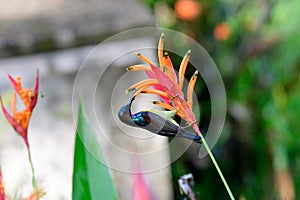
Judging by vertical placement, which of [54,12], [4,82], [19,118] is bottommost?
[19,118]

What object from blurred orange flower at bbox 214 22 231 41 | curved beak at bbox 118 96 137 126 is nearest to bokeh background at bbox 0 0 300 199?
blurred orange flower at bbox 214 22 231 41

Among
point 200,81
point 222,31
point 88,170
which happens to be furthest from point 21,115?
point 222,31

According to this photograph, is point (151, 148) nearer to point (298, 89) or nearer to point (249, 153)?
point (249, 153)

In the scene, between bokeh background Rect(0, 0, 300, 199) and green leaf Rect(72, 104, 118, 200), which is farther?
bokeh background Rect(0, 0, 300, 199)

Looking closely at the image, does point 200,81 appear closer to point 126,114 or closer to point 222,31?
point 222,31

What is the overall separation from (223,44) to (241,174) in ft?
1.22

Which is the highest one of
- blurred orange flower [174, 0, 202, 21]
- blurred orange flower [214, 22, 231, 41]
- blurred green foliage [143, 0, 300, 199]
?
blurred orange flower [174, 0, 202, 21]

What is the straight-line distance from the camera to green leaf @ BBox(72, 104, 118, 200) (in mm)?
460

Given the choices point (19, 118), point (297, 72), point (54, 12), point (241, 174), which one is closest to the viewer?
point (19, 118)

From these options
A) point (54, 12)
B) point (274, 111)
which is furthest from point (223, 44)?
point (54, 12)

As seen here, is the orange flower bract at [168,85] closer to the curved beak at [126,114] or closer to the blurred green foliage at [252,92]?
the curved beak at [126,114]

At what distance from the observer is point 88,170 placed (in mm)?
472

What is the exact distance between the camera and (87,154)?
1.53 ft

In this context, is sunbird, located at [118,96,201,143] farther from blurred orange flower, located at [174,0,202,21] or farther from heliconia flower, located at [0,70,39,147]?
blurred orange flower, located at [174,0,202,21]
